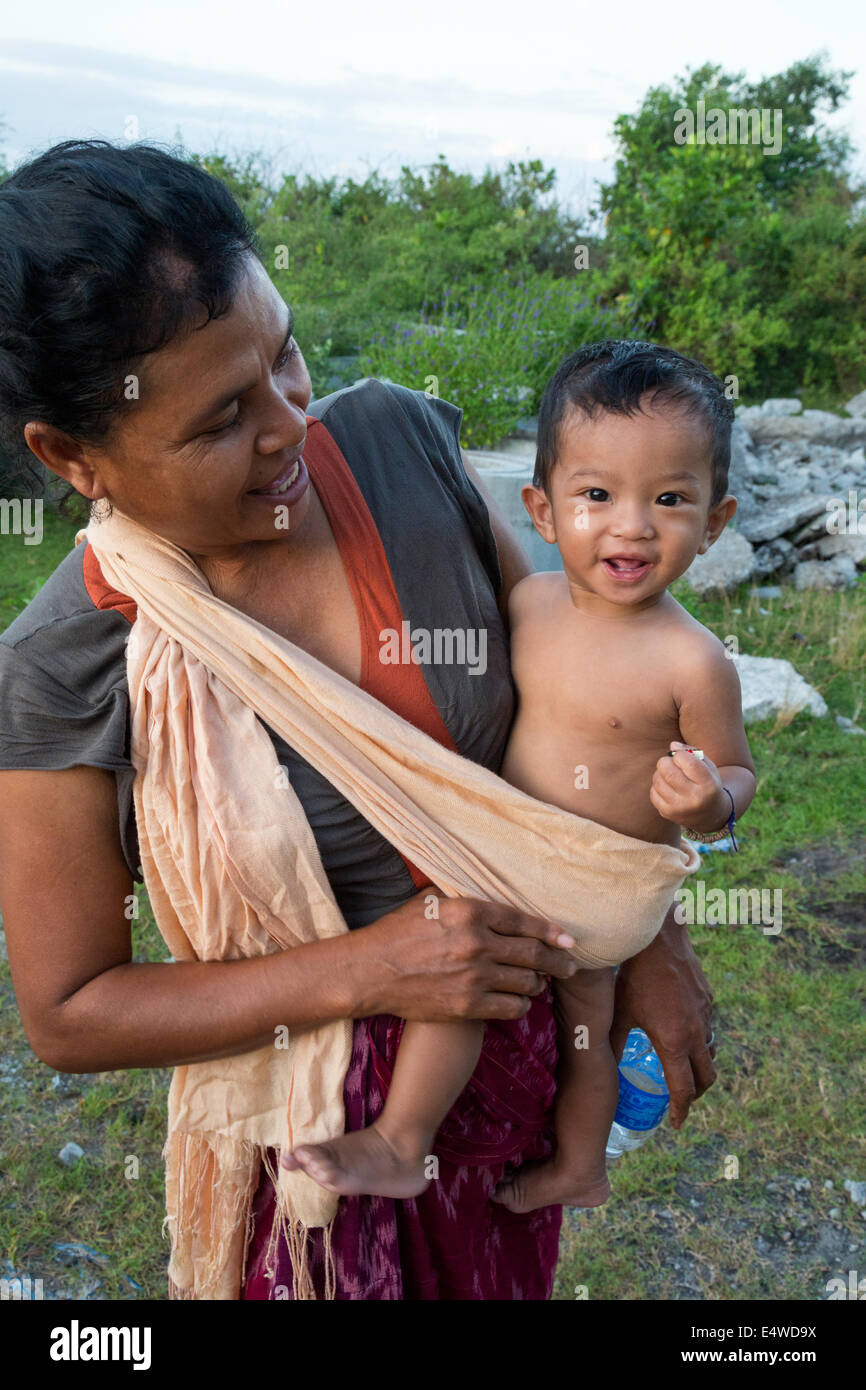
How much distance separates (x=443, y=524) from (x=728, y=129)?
12210 millimetres

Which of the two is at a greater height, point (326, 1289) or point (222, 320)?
point (222, 320)

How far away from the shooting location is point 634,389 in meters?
1.69

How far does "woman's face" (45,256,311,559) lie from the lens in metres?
1.34

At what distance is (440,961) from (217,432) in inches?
31.4

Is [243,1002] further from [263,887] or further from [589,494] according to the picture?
[589,494]

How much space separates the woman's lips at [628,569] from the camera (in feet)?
5.65

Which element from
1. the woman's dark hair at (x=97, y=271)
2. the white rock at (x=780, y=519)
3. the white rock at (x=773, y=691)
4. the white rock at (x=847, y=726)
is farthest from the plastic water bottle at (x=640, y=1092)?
the white rock at (x=780, y=519)

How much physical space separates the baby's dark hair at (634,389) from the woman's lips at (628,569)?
0.16m

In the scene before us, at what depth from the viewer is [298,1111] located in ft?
5.33

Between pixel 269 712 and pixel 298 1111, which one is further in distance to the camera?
pixel 298 1111

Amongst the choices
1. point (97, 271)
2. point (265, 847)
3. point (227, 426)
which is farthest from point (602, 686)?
point (97, 271)

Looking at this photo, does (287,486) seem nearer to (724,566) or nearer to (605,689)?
(605,689)
